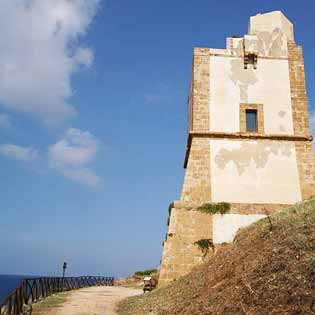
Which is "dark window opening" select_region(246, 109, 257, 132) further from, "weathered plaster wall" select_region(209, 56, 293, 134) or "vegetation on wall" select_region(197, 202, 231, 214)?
"vegetation on wall" select_region(197, 202, 231, 214)

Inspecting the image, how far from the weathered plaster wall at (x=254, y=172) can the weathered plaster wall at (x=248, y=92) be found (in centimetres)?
90

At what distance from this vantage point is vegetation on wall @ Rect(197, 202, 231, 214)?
16922 mm

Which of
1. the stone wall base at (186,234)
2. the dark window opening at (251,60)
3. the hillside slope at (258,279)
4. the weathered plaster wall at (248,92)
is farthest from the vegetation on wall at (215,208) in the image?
the dark window opening at (251,60)

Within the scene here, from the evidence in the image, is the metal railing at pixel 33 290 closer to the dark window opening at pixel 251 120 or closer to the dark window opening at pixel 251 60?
the dark window opening at pixel 251 120

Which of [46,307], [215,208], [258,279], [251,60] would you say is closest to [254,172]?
[215,208]

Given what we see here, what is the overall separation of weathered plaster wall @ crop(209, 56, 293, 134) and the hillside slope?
21.7 ft

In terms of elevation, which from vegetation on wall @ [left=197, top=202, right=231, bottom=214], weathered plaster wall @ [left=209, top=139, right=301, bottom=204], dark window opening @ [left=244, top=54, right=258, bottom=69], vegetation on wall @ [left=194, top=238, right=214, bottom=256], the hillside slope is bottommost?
the hillside slope

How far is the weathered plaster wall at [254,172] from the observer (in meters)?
17.5

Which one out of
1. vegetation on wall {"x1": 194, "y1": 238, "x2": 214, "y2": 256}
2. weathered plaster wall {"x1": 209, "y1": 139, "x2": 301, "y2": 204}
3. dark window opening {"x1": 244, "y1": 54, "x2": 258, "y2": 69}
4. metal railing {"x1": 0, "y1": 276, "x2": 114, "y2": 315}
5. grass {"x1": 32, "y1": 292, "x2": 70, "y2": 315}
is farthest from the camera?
A: dark window opening {"x1": 244, "y1": 54, "x2": 258, "y2": 69}

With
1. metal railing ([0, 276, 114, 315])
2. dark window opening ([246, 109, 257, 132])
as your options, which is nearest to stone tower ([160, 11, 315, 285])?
dark window opening ([246, 109, 257, 132])

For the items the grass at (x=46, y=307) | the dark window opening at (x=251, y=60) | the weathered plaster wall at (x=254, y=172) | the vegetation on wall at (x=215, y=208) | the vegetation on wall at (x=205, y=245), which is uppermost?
the dark window opening at (x=251, y=60)

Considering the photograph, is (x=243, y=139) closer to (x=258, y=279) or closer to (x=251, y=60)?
(x=251, y=60)

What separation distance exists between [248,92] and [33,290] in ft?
43.8

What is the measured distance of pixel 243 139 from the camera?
61.0 ft
